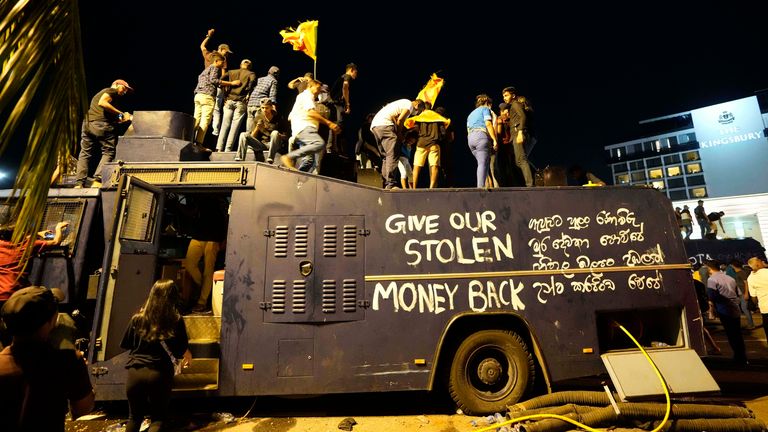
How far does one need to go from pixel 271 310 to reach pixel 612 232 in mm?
4565

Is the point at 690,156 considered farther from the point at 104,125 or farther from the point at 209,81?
the point at 104,125

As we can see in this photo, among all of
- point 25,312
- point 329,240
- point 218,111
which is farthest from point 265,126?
point 25,312

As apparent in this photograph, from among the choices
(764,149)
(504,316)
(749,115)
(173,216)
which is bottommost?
(504,316)

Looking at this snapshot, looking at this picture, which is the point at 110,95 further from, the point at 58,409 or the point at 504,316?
the point at 504,316

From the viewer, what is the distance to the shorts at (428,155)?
22.5ft

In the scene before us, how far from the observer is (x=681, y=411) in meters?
3.86

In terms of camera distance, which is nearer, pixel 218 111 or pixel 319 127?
pixel 319 127

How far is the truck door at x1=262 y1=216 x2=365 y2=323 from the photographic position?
425 centimetres

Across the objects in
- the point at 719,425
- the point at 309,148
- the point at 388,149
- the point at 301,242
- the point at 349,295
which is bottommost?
the point at 719,425

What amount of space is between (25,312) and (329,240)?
2876 mm

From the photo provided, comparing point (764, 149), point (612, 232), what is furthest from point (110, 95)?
point (764, 149)

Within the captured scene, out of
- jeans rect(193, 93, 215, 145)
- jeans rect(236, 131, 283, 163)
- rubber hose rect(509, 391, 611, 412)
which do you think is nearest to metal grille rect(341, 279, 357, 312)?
rubber hose rect(509, 391, 611, 412)

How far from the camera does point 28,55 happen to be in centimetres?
138

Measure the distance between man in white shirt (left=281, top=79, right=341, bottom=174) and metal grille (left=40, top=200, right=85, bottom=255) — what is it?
9.26 ft
